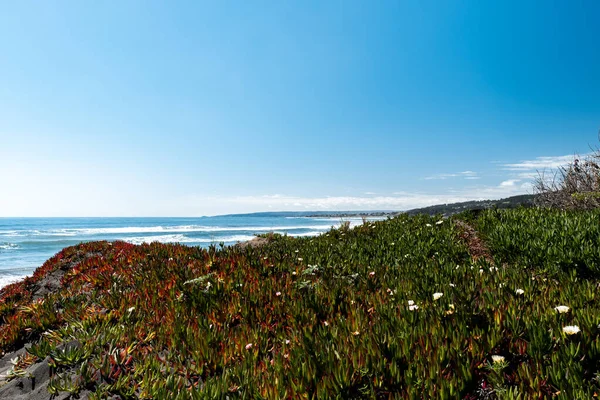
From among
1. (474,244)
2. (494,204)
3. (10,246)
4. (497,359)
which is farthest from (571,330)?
(10,246)

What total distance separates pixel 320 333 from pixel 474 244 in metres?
7.50

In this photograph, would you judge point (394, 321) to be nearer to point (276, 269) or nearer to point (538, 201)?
point (276, 269)

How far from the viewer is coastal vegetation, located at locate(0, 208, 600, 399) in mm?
2660

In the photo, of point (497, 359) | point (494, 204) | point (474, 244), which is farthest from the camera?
point (494, 204)

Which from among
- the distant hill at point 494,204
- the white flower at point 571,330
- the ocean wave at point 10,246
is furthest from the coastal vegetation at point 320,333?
the ocean wave at point 10,246

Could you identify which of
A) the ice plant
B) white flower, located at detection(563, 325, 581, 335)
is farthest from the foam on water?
white flower, located at detection(563, 325, 581, 335)

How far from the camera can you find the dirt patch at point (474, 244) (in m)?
8.55

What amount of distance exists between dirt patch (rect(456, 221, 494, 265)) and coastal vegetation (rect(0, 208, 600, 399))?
137 cm

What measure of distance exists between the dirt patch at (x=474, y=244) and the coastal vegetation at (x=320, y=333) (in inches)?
54.1

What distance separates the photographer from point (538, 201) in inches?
750

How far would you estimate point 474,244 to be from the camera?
945 cm

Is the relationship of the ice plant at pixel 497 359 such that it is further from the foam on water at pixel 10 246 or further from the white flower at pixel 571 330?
the foam on water at pixel 10 246

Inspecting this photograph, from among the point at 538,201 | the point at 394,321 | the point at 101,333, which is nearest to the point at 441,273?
the point at 394,321

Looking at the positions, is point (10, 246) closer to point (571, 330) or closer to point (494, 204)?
point (494, 204)
